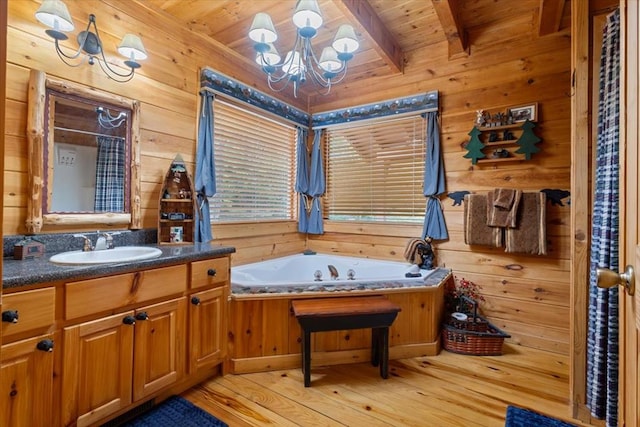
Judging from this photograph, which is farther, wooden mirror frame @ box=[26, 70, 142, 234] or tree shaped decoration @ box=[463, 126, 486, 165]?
tree shaped decoration @ box=[463, 126, 486, 165]

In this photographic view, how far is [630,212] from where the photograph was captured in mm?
773

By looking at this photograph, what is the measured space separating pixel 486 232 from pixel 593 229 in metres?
1.10

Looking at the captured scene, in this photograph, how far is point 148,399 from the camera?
1714mm

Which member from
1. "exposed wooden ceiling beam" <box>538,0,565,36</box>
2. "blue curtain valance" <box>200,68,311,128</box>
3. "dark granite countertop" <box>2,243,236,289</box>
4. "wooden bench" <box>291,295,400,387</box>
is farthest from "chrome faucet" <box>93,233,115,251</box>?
"exposed wooden ceiling beam" <box>538,0,565,36</box>

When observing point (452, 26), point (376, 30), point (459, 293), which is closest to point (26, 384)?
point (459, 293)

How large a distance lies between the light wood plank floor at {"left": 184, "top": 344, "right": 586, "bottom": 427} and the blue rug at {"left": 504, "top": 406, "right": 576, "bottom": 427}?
5cm

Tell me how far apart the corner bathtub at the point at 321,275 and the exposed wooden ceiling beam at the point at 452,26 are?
6.61 feet

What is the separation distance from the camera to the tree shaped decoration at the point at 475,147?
280cm

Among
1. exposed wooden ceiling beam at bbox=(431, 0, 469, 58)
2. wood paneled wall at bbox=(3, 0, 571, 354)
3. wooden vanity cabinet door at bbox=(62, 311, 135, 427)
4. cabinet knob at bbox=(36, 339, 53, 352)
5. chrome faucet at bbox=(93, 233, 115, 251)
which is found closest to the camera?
cabinet knob at bbox=(36, 339, 53, 352)

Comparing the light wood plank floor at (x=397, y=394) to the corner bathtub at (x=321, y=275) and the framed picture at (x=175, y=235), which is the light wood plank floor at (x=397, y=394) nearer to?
the corner bathtub at (x=321, y=275)

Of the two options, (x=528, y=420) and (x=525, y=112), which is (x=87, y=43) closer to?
(x=525, y=112)

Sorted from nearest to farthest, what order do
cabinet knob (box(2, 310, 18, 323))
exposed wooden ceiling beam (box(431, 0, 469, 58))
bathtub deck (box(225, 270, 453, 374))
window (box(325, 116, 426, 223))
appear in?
A: cabinet knob (box(2, 310, 18, 323)) → bathtub deck (box(225, 270, 453, 374)) → exposed wooden ceiling beam (box(431, 0, 469, 58)) → window (box(325, 116, 426, 223))

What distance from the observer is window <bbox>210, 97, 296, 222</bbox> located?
2.88 m

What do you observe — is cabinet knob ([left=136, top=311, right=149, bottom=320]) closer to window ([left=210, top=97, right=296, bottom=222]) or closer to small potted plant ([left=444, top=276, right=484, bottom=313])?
window ([left=210, top=97, right=296, bottom=222])
